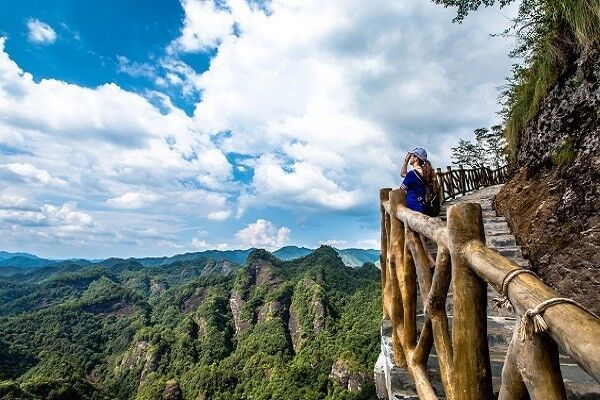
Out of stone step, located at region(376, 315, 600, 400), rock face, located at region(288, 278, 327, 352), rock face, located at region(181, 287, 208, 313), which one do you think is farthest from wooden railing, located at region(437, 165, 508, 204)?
rock face, located at region(181, 287, 208, 313)

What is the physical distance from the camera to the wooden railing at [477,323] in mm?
1064

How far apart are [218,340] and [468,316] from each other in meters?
114

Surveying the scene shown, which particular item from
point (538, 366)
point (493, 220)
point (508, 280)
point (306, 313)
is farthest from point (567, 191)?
point (306, 313)

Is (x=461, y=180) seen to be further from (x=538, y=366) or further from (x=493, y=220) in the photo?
(x=538, y=366)

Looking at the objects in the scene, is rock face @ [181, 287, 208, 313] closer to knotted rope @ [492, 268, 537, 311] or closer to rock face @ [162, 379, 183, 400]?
rock face @ [162, 379, 183, 400]

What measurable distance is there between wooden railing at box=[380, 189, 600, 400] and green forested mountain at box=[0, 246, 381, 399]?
5530 cm

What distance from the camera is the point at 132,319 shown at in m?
135

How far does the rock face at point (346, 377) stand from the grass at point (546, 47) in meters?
56.7

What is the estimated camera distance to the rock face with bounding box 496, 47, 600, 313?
4309 mm

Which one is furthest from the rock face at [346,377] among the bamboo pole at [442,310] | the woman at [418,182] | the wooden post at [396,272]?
the bamboo pole at [442,310]

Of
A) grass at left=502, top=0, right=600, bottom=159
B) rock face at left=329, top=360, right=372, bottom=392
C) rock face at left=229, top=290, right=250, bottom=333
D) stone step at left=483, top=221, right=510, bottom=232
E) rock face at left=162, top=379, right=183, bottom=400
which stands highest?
grass at left=502, top=0, right=600, bottom=159

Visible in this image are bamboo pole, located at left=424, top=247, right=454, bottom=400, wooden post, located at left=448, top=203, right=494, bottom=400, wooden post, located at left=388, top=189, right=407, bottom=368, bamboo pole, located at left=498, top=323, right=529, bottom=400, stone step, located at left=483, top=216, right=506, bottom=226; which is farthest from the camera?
A: stone step, located at left=483, top=216, right=506, bottom=226

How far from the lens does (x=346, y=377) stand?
60188 millimetres

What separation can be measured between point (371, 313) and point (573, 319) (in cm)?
9353
